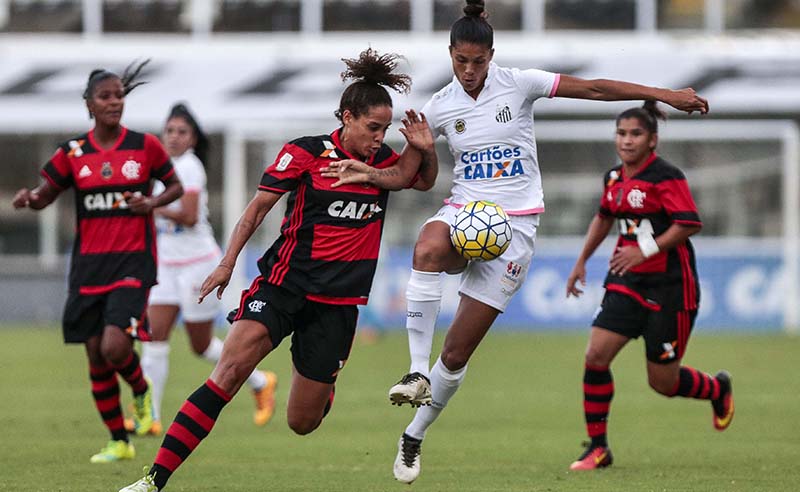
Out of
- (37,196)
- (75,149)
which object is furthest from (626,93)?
(37,196)

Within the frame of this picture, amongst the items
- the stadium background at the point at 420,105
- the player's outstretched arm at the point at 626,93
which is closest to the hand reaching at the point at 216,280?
the player's outstretched arm at the point at 626,93

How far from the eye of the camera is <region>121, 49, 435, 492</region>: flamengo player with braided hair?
7.22m

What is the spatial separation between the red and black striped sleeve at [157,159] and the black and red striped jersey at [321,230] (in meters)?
2.25

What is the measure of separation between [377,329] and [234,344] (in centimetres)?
1462

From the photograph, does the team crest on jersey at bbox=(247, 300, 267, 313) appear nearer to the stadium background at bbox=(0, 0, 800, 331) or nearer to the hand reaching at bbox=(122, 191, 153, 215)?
the hand reaching at bbox=(122, 191, 153, 215)

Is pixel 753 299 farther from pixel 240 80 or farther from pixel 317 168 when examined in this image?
pixel 317 168

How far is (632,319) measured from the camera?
907cm

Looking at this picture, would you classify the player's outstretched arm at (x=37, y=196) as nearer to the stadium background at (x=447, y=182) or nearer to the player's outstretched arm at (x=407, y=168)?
the stadium background at (x=447, y=182)

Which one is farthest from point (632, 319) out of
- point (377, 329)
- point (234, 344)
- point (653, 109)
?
point (377, 329)

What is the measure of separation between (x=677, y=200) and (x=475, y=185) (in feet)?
5.21

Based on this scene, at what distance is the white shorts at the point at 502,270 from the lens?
8.00m

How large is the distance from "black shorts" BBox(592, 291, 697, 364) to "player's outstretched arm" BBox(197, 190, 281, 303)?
2846 mm

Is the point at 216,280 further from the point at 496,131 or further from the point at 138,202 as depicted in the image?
the point at 138,202

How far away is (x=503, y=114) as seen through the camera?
7.89 meters
